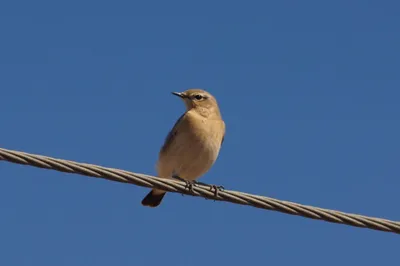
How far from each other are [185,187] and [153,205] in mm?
5771

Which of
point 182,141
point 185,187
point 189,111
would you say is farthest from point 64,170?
point 189,111

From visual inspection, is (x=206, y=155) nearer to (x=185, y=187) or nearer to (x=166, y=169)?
(x=166, y=169)

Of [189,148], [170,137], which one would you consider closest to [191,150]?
[189,148]

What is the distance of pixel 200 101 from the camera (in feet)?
46.4

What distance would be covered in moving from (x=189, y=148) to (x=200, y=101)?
5.02 feet

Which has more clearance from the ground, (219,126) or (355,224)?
(219,126)

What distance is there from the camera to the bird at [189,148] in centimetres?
1284

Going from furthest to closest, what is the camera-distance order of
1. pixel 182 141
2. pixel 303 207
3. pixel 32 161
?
pixel 182 141 < pixel 303 207 < pixel 32 161

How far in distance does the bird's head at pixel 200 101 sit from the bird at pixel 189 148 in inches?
5.6

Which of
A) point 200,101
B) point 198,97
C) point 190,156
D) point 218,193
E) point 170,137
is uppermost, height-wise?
point 198,97

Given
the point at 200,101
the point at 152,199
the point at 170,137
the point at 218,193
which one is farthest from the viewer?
the point at 200,101

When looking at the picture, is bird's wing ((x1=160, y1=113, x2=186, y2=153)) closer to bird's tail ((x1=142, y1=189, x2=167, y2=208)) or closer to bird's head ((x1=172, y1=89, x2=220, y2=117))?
bird's head ((x1=172, y1=89, x2=220, y2=117))

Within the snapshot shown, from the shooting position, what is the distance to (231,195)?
788 cm

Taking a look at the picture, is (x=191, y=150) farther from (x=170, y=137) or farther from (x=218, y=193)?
(x=218, y=193)
